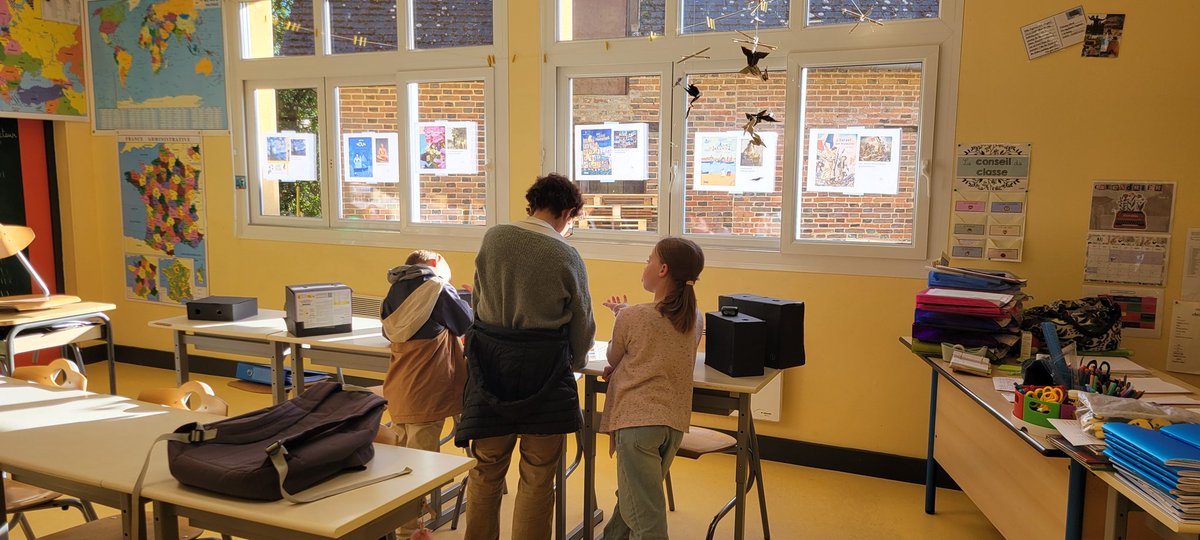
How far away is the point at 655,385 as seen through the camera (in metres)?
2.67

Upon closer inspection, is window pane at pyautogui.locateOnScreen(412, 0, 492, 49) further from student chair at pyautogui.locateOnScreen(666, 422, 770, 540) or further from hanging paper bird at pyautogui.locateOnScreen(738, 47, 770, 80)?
student chair at pyautogui.locateOnScreen(666, 422, 770, 540)

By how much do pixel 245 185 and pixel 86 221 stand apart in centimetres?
152

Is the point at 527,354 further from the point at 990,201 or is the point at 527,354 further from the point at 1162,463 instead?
the point at 990,201

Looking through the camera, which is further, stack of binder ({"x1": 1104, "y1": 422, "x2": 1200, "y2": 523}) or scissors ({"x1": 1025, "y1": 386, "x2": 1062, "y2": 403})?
scissors ({"x1": 1025, "y1": 386, "x2": 1062, "y2": 403})

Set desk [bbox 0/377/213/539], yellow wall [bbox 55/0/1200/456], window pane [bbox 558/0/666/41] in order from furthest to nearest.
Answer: window pane [bbox 558/0/666/41], yellow wall [bbox 55/0/1200/456], desk [bbox 0/377/213/539]

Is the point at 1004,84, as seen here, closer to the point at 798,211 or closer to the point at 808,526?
the point at 798,211

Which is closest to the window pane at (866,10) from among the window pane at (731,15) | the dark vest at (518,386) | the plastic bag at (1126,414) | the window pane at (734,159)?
the window pane at (731,15)

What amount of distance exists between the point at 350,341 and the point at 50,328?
1.95 meters

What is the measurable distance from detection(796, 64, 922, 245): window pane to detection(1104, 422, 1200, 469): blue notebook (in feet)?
6.60

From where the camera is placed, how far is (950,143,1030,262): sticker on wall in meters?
3.62

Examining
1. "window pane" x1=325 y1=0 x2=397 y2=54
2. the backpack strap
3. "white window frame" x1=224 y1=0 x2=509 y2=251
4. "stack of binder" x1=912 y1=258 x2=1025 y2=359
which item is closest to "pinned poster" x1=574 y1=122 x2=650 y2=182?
"white window frame" x1=224 y1=0 x2=509 y2=251

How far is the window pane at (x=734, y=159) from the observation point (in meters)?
4.17

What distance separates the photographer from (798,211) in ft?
13.5

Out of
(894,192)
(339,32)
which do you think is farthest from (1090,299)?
(339,32)
